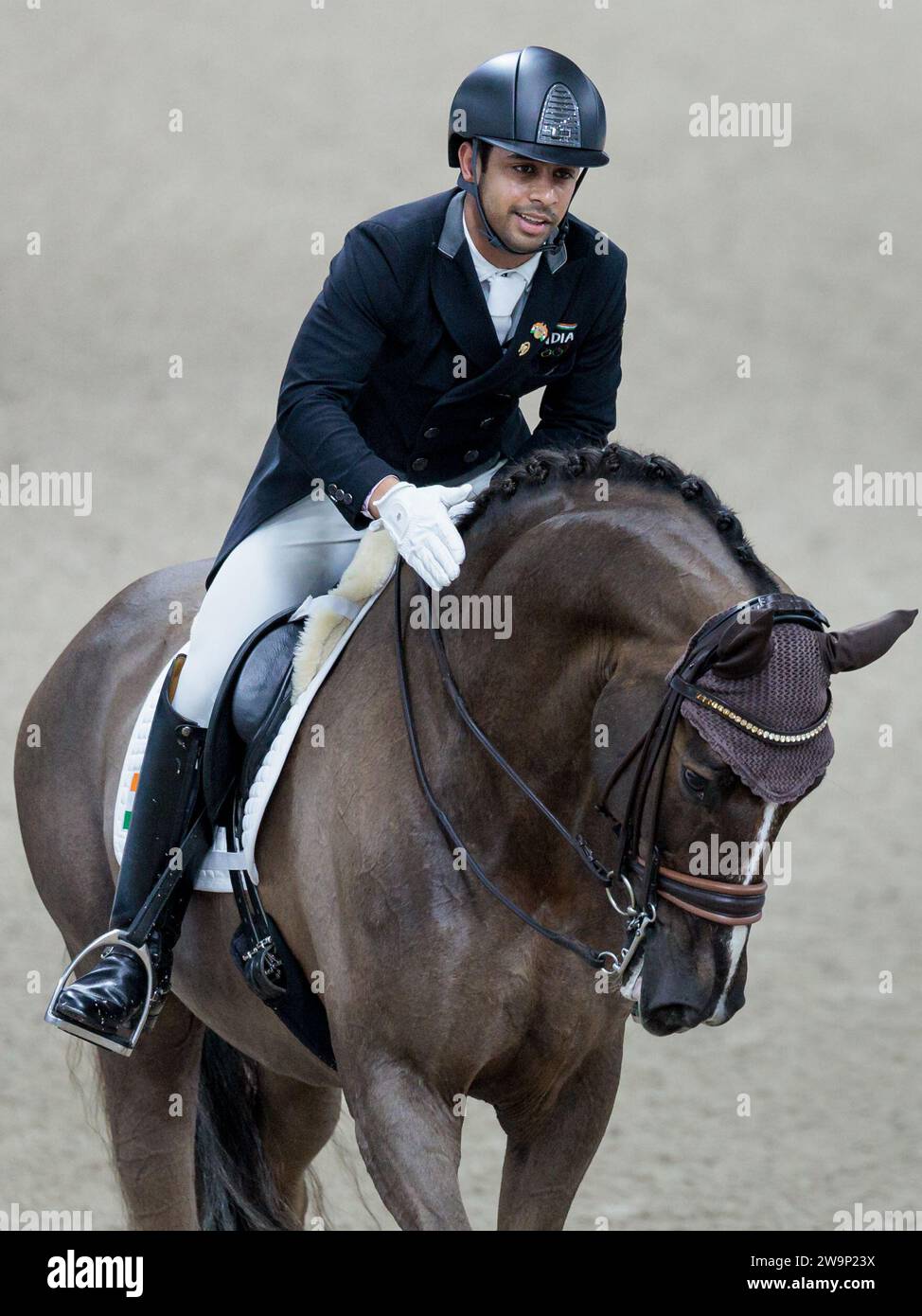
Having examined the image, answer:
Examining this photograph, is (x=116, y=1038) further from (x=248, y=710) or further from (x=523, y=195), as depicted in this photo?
(x=523, y=195)

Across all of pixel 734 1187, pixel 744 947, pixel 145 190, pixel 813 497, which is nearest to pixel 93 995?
pixel 744 947

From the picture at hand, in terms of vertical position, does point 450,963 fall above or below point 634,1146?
above

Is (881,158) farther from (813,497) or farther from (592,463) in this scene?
(592,463)

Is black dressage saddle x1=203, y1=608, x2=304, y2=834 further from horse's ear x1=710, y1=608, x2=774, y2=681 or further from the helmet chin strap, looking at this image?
horse's ear x1=710, y1=608, x2=774, y2=681

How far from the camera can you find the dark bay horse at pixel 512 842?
2.52 metres

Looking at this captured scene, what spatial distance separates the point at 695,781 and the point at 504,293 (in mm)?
1095

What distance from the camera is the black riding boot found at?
10.8 ft

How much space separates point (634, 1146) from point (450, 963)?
9.25 feet

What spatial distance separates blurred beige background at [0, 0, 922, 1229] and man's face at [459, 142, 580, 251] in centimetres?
688

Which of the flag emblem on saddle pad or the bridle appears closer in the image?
the bridle

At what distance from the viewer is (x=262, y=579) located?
10.9ft

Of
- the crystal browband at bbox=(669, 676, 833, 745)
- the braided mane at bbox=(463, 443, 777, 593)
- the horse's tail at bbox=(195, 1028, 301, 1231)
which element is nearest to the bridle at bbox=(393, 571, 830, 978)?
the crystal browband at bbox=(669, 676, 833, 745)

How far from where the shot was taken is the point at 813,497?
35.9 ft

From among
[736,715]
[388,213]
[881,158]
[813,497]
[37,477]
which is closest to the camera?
[736,715]
